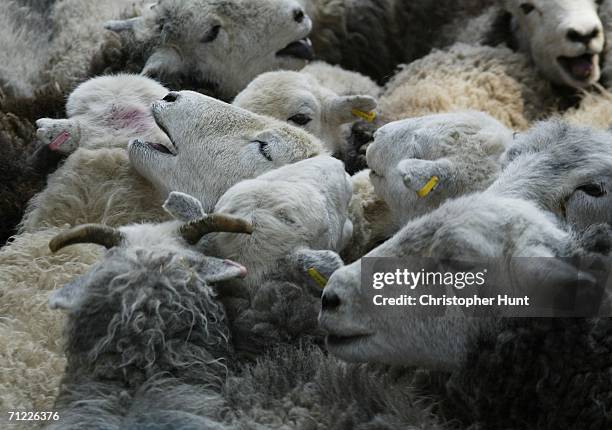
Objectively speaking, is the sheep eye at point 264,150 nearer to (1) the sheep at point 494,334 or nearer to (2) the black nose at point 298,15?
(1) the sheep at point 494,334

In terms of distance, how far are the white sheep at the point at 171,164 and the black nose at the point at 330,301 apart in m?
1.06

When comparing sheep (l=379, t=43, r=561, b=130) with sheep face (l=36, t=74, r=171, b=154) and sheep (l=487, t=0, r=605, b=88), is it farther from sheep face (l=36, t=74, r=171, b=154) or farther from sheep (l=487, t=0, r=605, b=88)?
sheep face (l=36, t=74, r=171, b=154)

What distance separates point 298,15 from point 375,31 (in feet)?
4.04

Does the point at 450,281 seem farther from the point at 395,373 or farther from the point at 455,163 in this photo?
the point at 455,163

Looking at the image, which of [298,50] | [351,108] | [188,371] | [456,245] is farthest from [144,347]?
[298,50]

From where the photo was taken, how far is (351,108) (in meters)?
4.99

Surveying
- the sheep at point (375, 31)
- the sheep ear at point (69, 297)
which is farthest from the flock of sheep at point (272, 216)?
the sheep at point (375, 31)

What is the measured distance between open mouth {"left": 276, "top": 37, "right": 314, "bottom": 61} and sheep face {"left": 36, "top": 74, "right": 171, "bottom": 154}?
808 millimetres

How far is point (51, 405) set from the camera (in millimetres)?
3514

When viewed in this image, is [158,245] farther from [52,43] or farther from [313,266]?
[52,43]

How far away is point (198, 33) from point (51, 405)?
2422mm

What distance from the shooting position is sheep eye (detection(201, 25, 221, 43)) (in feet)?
17.8

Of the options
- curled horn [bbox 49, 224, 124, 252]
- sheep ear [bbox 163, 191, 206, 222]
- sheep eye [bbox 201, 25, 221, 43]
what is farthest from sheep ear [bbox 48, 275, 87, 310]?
sheep eye [bbox 201, 25, 221, 43]

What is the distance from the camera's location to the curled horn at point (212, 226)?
3545mm
